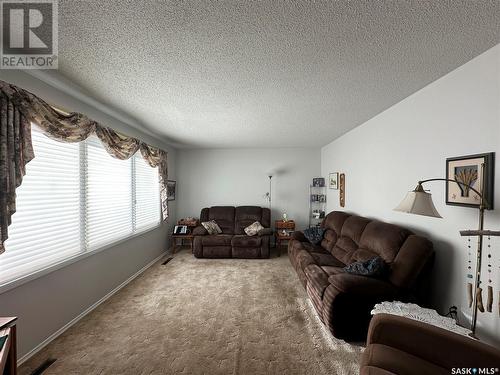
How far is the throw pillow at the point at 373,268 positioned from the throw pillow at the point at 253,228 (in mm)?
2640

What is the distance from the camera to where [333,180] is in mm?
4562

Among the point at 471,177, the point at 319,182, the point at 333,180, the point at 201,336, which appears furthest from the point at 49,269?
the point at 319,182

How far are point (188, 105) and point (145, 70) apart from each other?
0.79 m

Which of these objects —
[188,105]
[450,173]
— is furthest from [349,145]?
[188,105]

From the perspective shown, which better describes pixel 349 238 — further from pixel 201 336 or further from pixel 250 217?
pixel 250 217

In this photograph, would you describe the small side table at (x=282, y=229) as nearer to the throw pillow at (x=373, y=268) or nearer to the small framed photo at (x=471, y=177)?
the throw pillow at (x=373, y=268)

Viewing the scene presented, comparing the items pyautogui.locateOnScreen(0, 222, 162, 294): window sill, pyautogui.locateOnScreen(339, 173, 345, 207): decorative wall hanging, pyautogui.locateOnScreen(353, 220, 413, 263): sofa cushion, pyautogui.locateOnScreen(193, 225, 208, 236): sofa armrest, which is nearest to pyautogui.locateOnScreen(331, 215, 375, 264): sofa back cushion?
pyautogui.locateOnScreen(353, 220, 413, 263): sofa cushion

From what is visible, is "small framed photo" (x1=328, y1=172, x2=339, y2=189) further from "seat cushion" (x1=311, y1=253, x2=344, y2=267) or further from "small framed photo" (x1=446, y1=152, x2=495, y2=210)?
"small framed photo" (x1=446, y1=152, x2=495, y2=210)

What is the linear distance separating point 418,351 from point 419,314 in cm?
56

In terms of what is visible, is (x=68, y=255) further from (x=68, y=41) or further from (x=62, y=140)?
(x=68, y=41)

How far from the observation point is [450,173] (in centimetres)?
183

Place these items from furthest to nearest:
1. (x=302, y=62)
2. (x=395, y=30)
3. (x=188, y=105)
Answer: (x=188, y=105), (x=302, y=62), (x=395, y=30)

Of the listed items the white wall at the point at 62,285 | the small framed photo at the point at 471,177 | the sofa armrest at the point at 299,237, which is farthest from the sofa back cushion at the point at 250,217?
the small framed photo at the point at 471,177

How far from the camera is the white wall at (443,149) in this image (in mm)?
1546
